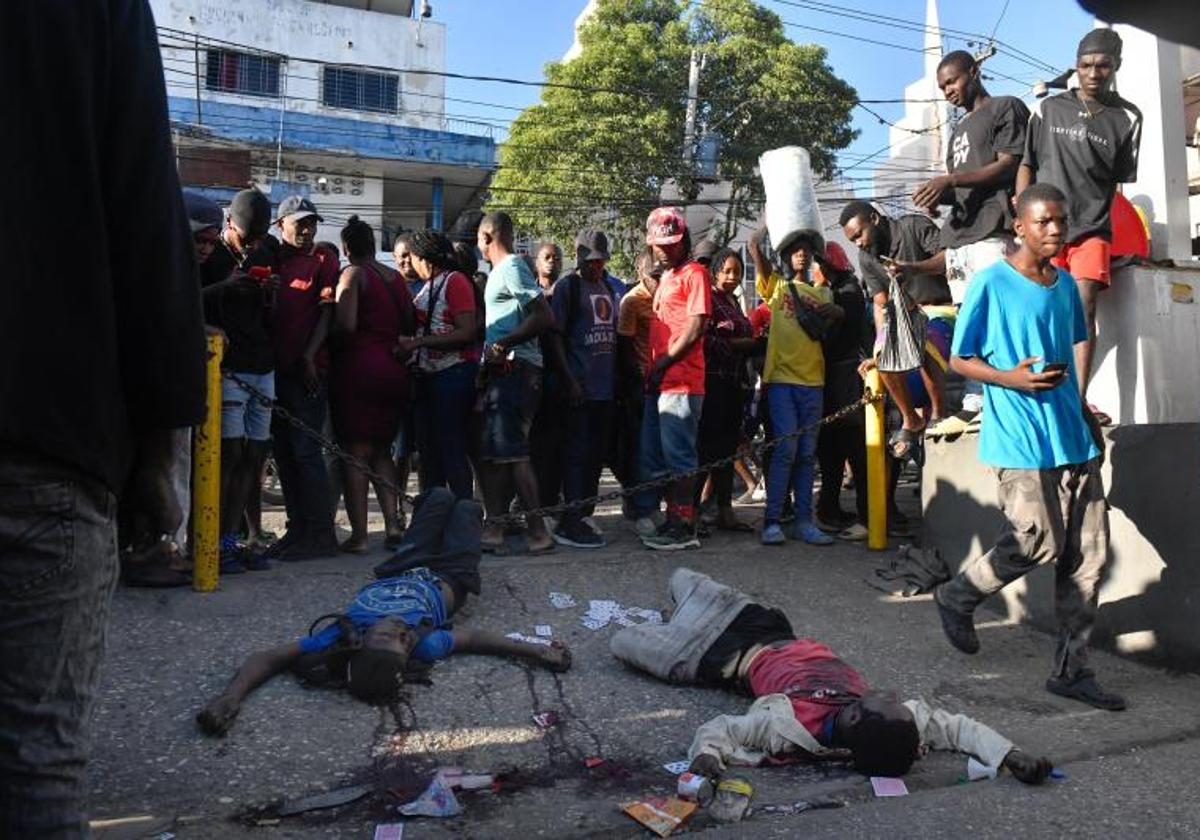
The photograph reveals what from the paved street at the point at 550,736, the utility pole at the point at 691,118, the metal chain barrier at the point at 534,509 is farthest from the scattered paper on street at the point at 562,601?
the utility pole at the point at 691,118

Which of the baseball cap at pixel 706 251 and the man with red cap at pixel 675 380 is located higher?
the baseball cap at pixel 706 251

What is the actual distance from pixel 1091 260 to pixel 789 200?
2.15 meters

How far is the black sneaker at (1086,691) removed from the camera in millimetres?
3709

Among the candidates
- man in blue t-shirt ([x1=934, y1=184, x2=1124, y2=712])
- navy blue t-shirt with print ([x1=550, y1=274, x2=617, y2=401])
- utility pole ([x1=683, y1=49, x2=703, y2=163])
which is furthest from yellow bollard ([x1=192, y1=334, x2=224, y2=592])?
utility pole ([x1=683, y1=49, x2=703, y2=163])

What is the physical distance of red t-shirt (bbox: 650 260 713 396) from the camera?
19.2ft

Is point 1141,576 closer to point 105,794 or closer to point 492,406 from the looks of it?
point 492,406

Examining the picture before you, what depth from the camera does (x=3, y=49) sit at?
142 centimetres

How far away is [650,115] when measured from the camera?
23.5m

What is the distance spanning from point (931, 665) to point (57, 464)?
3.72 metres

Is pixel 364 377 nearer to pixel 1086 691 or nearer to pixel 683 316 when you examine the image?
pixel 683 316

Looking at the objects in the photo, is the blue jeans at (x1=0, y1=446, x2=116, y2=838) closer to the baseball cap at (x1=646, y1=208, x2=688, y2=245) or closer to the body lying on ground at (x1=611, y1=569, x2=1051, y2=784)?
the body lying on ground at (x1=611, y1=569, x2=1051, y2=784)

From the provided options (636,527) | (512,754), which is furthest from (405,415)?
(512,754)

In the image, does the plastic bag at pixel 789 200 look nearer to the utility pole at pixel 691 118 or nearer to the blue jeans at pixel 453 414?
the blue jeans at pixel 453 414

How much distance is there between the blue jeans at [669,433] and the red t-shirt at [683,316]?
0.08m
